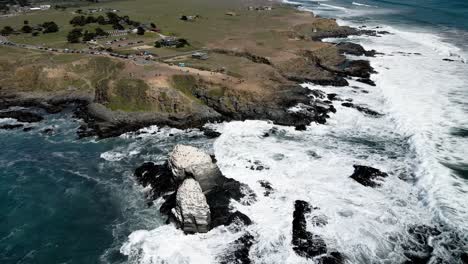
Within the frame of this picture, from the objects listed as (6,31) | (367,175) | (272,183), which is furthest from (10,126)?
(367,175)

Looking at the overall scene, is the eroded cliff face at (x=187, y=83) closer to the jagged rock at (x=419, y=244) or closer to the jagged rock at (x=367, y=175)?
the jagged rock at (x=367, y=175)

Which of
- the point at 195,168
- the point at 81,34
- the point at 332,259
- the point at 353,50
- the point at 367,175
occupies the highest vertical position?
the point at 81,34

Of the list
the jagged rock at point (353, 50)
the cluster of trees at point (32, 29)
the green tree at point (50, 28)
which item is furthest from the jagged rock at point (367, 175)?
the green tree at point (50, 28)

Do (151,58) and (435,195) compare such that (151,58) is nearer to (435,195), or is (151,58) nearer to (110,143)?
(110,143)

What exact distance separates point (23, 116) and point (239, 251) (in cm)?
4507

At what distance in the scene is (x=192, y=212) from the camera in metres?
37.4

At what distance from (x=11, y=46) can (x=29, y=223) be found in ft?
193

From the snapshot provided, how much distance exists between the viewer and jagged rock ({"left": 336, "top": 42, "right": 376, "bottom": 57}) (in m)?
96.8

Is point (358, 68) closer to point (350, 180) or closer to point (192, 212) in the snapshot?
point (350, 180)

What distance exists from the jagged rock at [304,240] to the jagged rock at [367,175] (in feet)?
29.7

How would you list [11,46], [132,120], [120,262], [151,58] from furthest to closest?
1. [11,46]
2. [151,58]
3. [132,120]
4. [120,262]

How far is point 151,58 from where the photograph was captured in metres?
76.0

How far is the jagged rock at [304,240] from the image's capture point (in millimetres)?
35188

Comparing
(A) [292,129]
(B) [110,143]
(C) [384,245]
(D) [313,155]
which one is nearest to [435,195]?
(C) [384,245]
